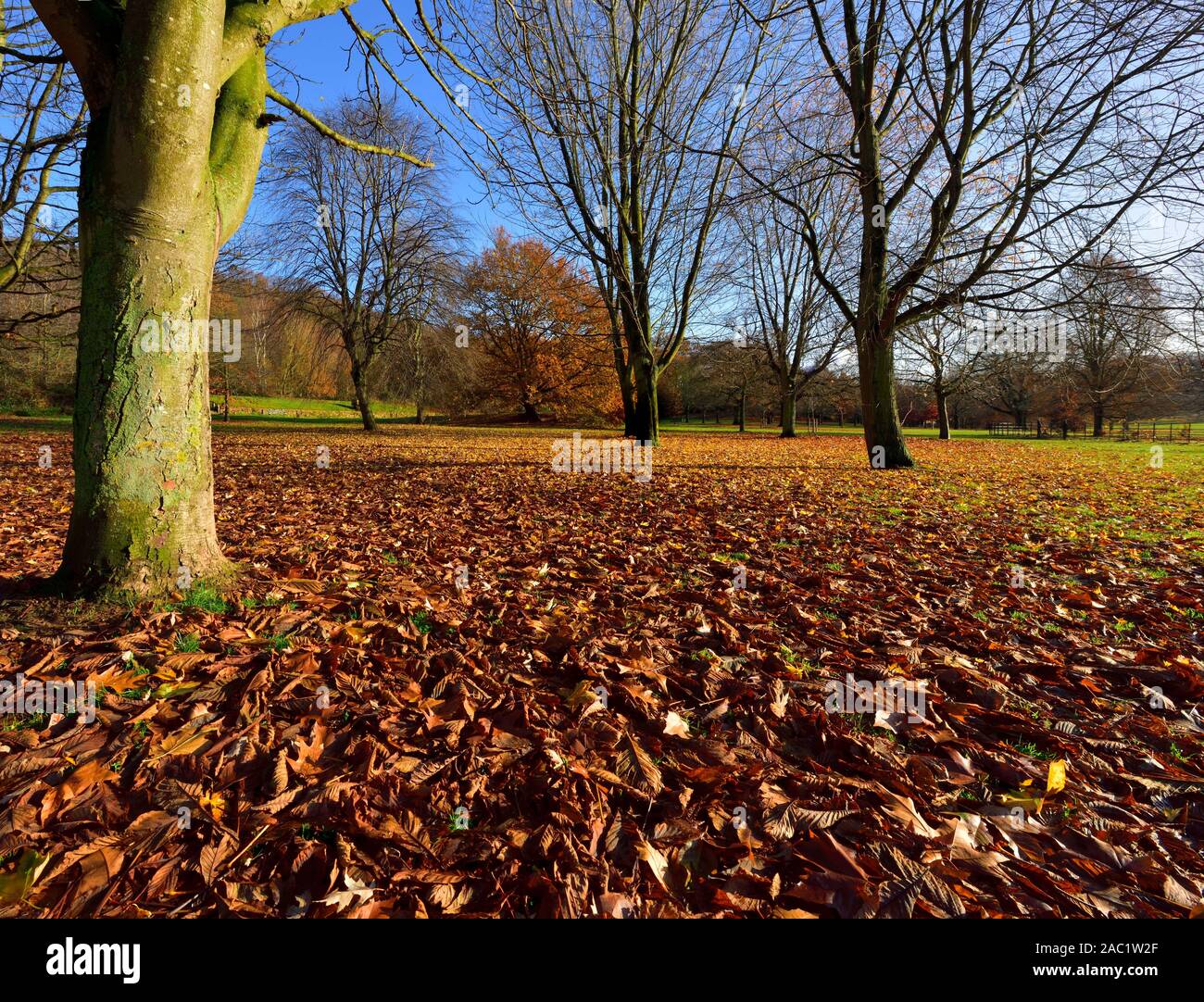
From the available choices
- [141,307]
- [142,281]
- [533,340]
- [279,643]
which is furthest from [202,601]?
[533,340]

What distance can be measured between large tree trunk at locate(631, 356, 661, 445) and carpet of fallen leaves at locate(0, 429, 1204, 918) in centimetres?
1277

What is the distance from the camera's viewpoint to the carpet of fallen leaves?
1703 mm

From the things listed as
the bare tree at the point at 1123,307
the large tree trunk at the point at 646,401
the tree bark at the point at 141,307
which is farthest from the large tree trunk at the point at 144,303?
the large tree trunk at the point at 646,401

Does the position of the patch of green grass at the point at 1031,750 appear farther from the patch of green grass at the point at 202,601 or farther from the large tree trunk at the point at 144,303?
the large tree trunk at the point at 144,303

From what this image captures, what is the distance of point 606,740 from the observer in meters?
2.39

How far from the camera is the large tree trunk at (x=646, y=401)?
1716 cm

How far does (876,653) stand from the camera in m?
3.28

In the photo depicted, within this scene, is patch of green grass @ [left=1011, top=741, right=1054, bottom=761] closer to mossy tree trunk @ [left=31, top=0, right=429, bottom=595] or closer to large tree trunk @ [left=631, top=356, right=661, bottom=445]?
mossy tree trunk @ [left=31, top=0, right=429, bottom=595]

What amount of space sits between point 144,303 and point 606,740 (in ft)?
11.5

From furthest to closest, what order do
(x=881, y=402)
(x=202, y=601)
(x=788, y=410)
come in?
(x=788, y=410)
(x=881, y=402)
(x=202, y=601)

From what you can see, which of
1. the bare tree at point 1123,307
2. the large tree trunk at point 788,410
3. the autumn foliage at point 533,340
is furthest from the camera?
the autumn foliage at point 533,340

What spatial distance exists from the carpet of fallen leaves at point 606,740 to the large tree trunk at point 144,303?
42 centimetres

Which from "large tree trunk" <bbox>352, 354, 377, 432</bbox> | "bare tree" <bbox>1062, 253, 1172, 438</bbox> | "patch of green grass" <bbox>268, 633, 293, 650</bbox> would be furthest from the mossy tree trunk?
"large tree trunk" <bbox>352, 354, 377, 432</bbox>

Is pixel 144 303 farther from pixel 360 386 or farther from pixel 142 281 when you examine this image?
pixel 360 386
